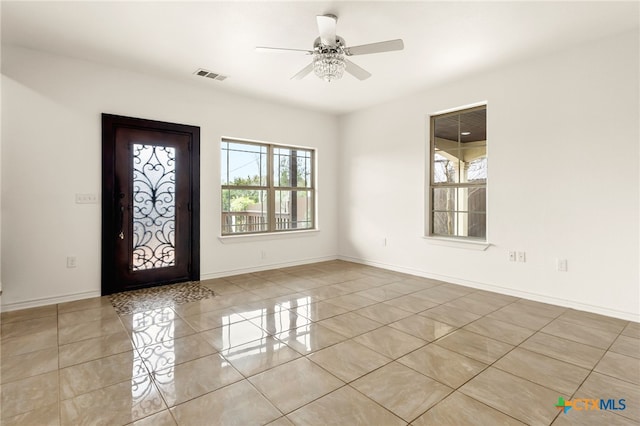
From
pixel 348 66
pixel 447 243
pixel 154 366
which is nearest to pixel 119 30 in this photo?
pixel 348 66

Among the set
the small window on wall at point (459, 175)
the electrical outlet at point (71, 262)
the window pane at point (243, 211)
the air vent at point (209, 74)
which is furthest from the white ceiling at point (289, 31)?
the electrical outlet at point (71, 262)

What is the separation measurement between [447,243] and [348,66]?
2767mm

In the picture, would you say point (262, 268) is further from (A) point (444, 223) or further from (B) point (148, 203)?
(A) point (444, 223)

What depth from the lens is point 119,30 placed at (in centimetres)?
309

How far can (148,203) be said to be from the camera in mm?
4230

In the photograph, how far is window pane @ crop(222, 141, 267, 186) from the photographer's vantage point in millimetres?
5004

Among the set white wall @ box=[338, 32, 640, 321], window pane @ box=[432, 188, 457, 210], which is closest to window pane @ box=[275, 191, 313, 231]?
white wall @ box=[338, 32, 640, 321]

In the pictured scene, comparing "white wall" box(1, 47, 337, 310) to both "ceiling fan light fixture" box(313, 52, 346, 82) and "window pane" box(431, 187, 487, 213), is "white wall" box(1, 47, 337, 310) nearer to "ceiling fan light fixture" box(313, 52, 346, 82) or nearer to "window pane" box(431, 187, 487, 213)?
"ceiling fan light fixture" box(313, 52, 346, 82)

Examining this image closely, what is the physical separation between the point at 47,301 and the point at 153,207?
1.49m

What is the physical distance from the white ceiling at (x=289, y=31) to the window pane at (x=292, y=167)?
1.71m

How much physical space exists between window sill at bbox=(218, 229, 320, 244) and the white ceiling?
2.30m

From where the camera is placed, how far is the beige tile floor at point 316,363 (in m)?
1.77

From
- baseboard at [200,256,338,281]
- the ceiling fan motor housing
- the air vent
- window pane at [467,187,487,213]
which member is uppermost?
the air vent

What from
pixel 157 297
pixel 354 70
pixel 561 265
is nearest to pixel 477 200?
pixel 561 265
